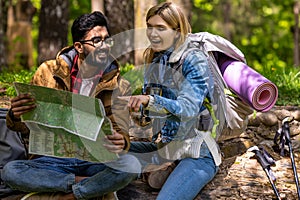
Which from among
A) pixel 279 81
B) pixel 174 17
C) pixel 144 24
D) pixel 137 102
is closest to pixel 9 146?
pixel 137 102

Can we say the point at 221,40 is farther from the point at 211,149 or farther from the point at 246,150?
the point at 246,150

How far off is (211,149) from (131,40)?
3.37 meters

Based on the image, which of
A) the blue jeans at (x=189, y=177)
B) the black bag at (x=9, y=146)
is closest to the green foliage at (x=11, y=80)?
the black bag at (x=9, y=146)

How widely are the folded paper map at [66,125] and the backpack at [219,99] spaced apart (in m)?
0.73

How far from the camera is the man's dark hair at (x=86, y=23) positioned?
4.20m

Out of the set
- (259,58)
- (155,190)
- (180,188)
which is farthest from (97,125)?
(259,58)

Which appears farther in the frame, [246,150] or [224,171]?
[246,150]

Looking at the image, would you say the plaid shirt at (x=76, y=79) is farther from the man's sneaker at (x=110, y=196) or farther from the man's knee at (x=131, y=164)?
the man's sneaker at (x=110, y=196)

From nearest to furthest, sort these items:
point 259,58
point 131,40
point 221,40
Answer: point 221,40, point 131,40, point 259,58

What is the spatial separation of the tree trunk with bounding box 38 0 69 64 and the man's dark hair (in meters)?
4.84

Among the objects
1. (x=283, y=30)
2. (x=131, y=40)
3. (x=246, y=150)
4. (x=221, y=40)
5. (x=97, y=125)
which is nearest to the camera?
(x=97, y=125)

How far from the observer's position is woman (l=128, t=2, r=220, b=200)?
3.86m

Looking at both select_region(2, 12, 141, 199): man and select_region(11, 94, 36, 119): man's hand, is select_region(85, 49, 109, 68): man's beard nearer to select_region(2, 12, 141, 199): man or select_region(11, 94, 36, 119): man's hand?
select_region(2, 12, 141, 199): man

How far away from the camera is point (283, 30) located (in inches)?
776
